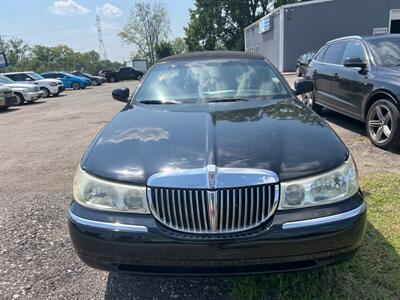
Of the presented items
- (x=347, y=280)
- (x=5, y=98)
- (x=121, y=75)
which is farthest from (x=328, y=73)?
(x=121, y=75)

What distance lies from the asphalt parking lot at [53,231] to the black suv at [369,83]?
0.37 metres

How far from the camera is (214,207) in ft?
6.12

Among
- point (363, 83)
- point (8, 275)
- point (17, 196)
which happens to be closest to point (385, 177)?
point (363, 83)

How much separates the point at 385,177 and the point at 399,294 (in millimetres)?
2127

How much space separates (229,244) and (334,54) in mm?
6064

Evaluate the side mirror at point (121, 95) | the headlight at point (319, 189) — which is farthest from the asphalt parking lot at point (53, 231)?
the side mirror at point (121, 95)

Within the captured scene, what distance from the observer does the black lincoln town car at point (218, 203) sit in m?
1.89

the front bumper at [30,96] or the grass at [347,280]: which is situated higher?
the front bumper at [30,96]

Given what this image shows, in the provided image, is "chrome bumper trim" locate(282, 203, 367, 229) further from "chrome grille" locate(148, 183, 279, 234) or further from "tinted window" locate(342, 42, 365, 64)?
"tinted window" locate(342, 42, 365, 64)

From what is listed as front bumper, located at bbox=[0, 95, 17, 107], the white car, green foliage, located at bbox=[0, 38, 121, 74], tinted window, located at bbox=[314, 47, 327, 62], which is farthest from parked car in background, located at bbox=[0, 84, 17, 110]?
green foliage, located at bbox=[0, 38, 121, 74]

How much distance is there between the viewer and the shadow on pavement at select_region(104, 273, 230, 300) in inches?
92.5

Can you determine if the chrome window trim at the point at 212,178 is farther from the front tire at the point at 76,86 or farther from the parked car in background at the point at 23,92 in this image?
the front tire at the point at 76,86

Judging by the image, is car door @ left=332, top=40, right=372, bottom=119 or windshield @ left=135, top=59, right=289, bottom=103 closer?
windshield @ left=135, top=59, right=289, bottom=103

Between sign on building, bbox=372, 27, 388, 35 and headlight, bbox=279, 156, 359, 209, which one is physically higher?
sign on building, bbox=372, 27, 388, 35
